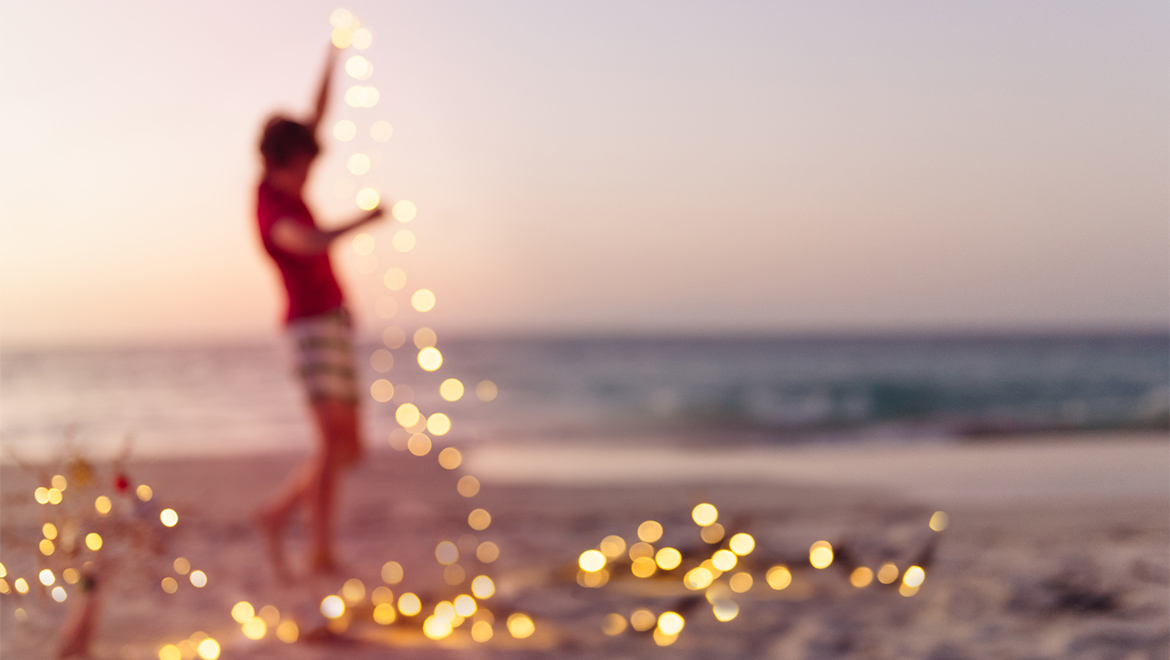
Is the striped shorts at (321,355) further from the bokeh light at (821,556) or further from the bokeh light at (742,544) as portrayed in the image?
the bokeh light at (821,556)

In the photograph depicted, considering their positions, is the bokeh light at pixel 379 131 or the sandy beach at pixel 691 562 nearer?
the sandy beach at pixel 691 562

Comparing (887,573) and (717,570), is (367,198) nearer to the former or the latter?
(717,570)

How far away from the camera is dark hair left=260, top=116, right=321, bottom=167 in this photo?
191 centimetres

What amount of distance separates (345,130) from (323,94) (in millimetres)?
276

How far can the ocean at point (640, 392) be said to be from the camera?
530cm

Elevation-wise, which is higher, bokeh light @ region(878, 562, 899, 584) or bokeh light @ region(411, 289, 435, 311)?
bokeh light @ region(411, 289, 435, 311)

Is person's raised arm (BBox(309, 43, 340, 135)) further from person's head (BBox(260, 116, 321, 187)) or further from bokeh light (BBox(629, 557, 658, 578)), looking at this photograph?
bokeh light (BBox(629, 557, 658, 578))

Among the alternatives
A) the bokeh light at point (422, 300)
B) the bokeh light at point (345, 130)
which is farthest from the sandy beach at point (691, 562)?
the bokeh light at point (345, 130)

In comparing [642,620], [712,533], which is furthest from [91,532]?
[712,533]

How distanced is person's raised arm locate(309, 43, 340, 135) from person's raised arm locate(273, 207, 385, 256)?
332 mm

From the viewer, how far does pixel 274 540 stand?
2.05 m

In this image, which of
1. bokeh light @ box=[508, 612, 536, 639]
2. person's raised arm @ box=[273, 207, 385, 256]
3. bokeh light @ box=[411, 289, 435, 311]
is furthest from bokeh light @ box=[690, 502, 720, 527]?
person's raised arm @ box=[273, 207, 385, 256]

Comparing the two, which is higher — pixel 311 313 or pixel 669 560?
pixel 311 313

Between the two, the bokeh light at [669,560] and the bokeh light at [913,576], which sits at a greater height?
the bokeh light at [913,576]
